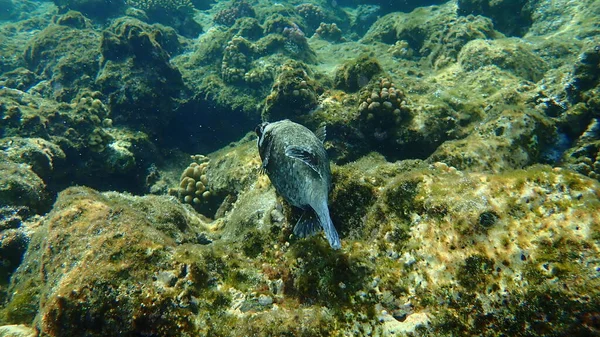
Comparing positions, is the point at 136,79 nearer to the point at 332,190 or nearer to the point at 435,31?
the point at 332,190

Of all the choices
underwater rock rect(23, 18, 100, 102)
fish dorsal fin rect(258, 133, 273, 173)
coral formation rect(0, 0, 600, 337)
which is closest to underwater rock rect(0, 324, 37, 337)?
coral formation rect(0, 0, 600, 337)

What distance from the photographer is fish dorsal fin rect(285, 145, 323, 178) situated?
2713mm

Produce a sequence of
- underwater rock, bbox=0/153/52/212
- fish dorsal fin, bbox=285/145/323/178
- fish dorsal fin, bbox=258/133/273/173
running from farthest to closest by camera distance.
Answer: underwater rock, bbox=0/153/52/212, fish dorsal fin, bbox=258/133/273/173, fish dorsal fin, bbox=285/145/323/178

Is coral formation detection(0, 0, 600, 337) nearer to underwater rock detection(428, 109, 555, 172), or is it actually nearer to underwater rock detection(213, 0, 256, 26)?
underwater rock detection(428, 109, 555, 172)

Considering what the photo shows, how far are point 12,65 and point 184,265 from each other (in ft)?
61.9

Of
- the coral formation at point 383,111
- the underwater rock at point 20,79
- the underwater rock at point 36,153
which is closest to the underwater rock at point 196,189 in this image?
the underwater rock at point 36,153

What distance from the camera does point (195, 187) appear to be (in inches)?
288

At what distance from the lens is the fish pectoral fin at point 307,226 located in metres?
2.60

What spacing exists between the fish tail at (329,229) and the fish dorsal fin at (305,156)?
0.41 meters

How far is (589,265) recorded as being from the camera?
5.79 ft

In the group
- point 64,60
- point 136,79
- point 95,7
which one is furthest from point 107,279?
point 95,7

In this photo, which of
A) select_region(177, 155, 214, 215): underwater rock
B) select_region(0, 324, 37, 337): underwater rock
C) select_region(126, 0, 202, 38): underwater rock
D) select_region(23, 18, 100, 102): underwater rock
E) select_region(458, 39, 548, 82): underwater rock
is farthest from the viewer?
select_region(126, 0, 202, 38): underwater rock

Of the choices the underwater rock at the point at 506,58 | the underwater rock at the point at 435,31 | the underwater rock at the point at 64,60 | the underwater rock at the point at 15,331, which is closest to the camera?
the underwater rock at the point at 15,331

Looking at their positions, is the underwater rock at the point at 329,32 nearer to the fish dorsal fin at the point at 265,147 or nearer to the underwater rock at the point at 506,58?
the underwater rock at the point at 506,58
